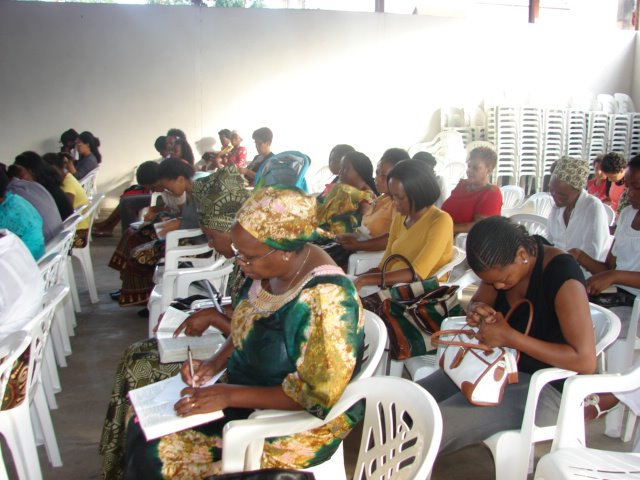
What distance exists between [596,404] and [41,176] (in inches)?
158

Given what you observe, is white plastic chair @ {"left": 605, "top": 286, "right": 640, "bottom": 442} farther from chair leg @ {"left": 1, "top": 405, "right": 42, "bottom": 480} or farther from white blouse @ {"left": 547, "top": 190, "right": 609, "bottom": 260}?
chair leg @ {"left": 1, "top": 405, "right": 42, "bottom": 480}

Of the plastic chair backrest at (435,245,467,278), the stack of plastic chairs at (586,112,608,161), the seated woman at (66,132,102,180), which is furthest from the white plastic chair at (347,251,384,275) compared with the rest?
the stack of plastic chairs at (586,112,608,161)

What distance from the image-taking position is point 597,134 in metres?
9.62

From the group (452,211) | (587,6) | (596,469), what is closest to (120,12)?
(452,211)

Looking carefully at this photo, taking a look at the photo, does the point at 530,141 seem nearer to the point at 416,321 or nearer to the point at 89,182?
the point at 89,182

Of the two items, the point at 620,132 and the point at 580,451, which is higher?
the point at 580,451

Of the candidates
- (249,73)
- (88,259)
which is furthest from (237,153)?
(88,259)

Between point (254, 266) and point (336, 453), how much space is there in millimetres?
611

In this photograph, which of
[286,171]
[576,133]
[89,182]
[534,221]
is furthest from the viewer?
[576,133]

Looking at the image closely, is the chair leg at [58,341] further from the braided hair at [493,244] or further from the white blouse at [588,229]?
the white blouse at [588,229]

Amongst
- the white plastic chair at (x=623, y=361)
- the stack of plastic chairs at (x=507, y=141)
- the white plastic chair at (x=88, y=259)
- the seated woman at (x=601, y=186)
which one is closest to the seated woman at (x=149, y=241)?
the white plastic chair at (x=88, y=259)

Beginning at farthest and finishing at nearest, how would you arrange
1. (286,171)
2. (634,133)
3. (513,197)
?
→ (634,133) → (513,197) → (286,171)

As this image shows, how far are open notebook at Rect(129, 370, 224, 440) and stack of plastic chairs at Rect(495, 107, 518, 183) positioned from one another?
812cm

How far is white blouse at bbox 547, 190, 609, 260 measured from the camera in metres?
3.43
